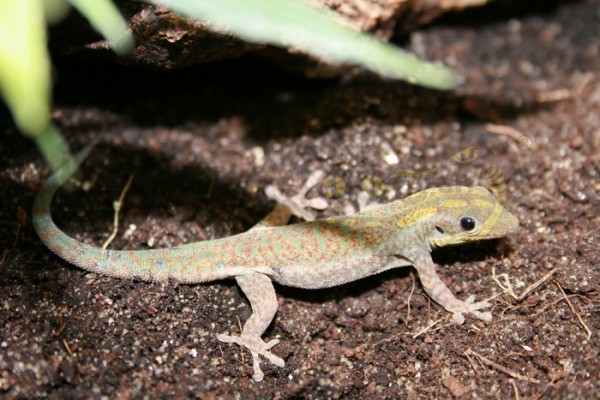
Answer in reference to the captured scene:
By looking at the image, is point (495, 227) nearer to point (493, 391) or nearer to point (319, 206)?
point (493, 391)

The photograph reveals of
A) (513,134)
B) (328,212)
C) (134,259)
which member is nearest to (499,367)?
(328,212)

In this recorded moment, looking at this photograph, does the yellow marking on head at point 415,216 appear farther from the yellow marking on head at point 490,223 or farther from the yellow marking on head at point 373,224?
the yellow marking on head at point 490,223

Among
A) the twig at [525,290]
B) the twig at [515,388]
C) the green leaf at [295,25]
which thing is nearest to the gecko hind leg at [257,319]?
the twig at [515,388]

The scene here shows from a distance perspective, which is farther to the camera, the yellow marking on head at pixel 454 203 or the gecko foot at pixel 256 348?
the yellow marking on head at pixel 454 203

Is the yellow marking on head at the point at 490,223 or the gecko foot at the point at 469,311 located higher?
the yellow marking on head at the point at 490,223

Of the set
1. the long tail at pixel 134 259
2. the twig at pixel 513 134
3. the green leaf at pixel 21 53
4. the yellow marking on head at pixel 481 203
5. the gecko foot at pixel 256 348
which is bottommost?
the gecko foot at pixel 256 348

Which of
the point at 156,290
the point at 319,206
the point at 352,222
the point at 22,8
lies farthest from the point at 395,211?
the point at 22,8

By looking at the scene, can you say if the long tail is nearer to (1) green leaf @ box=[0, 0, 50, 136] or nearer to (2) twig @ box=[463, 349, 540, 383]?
(2) twig @ box=[463, 349, 540, 383]

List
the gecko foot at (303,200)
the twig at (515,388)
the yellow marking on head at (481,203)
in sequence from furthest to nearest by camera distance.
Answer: the gecko foot at (303,200), the yellow marking on head at (481,203), the twig at (515,388)
